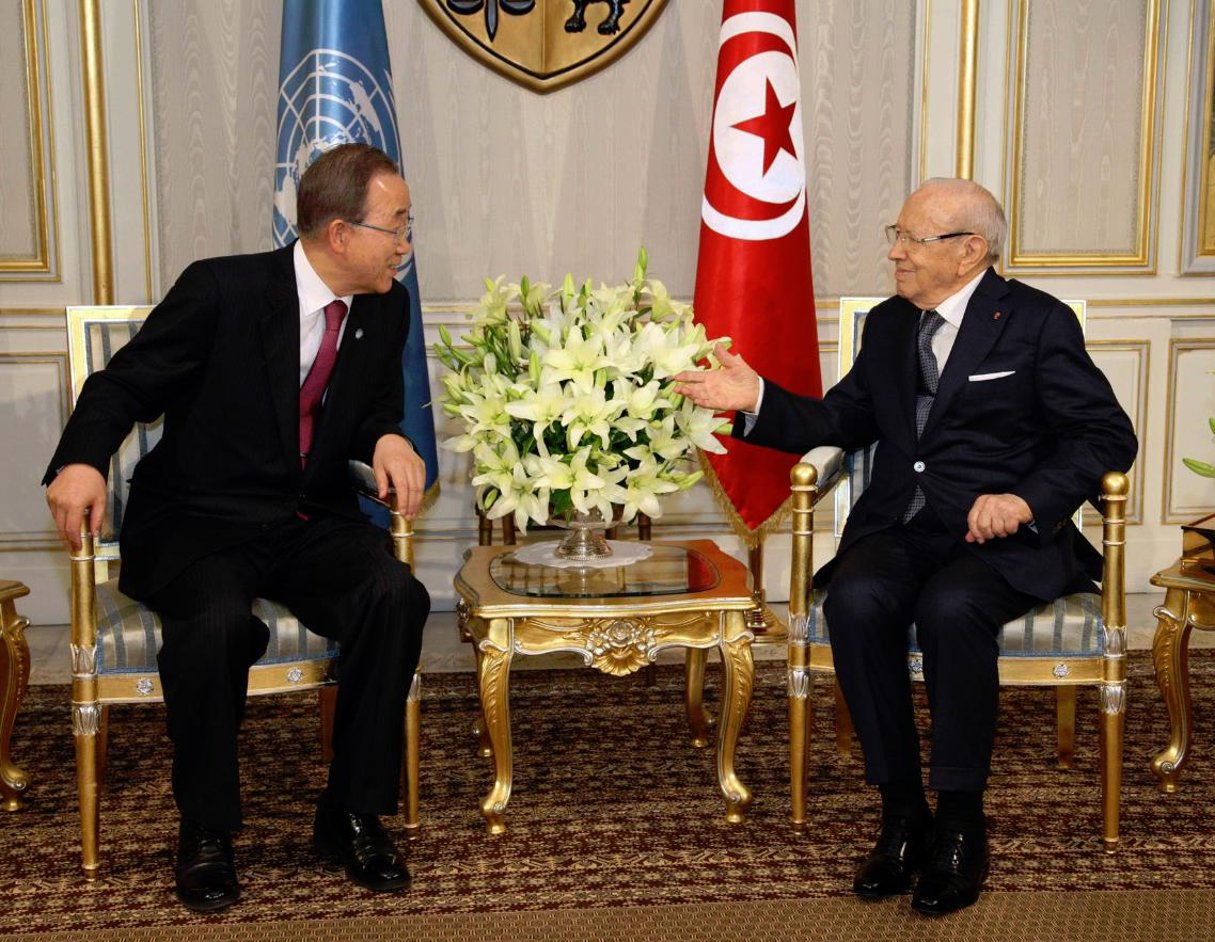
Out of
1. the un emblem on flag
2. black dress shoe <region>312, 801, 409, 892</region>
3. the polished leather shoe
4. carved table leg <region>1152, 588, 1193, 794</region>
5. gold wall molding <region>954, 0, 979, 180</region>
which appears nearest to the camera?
the polished leather shoe

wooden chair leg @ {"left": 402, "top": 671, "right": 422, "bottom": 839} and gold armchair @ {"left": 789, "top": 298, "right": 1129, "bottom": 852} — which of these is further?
wooden chair leg @ {"left": 402, "top": 671, "right": 422, "bottom": 839}

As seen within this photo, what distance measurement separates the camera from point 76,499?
2.43 m

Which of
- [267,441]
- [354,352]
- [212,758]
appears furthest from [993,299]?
[212,758]

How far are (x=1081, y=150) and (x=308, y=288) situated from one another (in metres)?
3.14

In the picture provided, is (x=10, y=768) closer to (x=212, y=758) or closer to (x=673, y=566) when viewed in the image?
(x=212, y=758)

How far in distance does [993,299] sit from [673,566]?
903 mm

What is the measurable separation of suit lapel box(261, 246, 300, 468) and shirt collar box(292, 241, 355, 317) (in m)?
0.03

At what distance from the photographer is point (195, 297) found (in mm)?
2715

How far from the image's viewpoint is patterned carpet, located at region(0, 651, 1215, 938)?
245cm

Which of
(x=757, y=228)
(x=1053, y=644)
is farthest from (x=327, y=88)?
(x=1053, y=644)

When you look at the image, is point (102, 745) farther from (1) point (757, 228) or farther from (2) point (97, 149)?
(1) point (757, 228)

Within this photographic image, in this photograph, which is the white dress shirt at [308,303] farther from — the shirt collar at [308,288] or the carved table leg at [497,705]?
the carved table leg at [497,705]

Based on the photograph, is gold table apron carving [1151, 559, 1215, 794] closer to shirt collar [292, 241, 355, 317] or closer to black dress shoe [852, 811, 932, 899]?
black dress shoe [852, 811, 932, 899]

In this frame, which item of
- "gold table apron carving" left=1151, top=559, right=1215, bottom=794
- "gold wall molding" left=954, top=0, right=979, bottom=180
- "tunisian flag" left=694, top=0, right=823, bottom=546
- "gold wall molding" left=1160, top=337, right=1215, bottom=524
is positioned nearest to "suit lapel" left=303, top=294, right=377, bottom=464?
"tunisian flag" left=694, top=0, right=823, bottom=546
